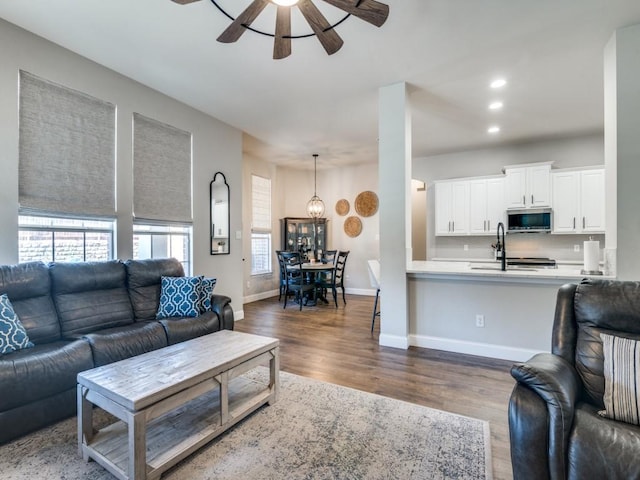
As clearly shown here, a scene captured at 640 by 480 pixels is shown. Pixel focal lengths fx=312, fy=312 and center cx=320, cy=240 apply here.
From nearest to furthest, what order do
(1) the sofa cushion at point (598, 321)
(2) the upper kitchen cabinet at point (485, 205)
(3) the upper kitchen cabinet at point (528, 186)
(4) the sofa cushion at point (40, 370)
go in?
(1) the sofa cushion at point (598, 321) → (4) the sofa cushion at point (40, 370) → (3) the upper kitchen cabinet at point (528, 186) → (2) the upper kitchen cabinet at point (485, 205)

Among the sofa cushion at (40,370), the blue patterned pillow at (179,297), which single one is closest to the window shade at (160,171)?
the blue patterned pillow at (179,297)

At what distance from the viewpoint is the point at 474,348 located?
342 centimetres

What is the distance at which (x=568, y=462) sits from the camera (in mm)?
1227

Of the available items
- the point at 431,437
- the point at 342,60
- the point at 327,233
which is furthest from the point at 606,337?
the point at 327,233

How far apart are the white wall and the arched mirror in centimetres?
10

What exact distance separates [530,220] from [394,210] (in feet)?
10.5

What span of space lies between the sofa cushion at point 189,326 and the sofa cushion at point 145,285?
0.31 meters

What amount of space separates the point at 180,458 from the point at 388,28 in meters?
3.40

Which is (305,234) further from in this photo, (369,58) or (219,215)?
(369,58)

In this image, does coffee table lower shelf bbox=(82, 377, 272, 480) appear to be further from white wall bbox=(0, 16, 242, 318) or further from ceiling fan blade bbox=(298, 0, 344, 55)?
ceiling fan blade bbox=(298, 0, 344, 55)

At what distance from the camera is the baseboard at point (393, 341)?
3586 mm

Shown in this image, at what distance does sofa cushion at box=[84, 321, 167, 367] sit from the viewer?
2.30m

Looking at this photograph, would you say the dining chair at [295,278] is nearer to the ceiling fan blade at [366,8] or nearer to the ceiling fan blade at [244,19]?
the ceiling fan blade at [244,19]

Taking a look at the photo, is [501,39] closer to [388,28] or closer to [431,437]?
[388,28]
